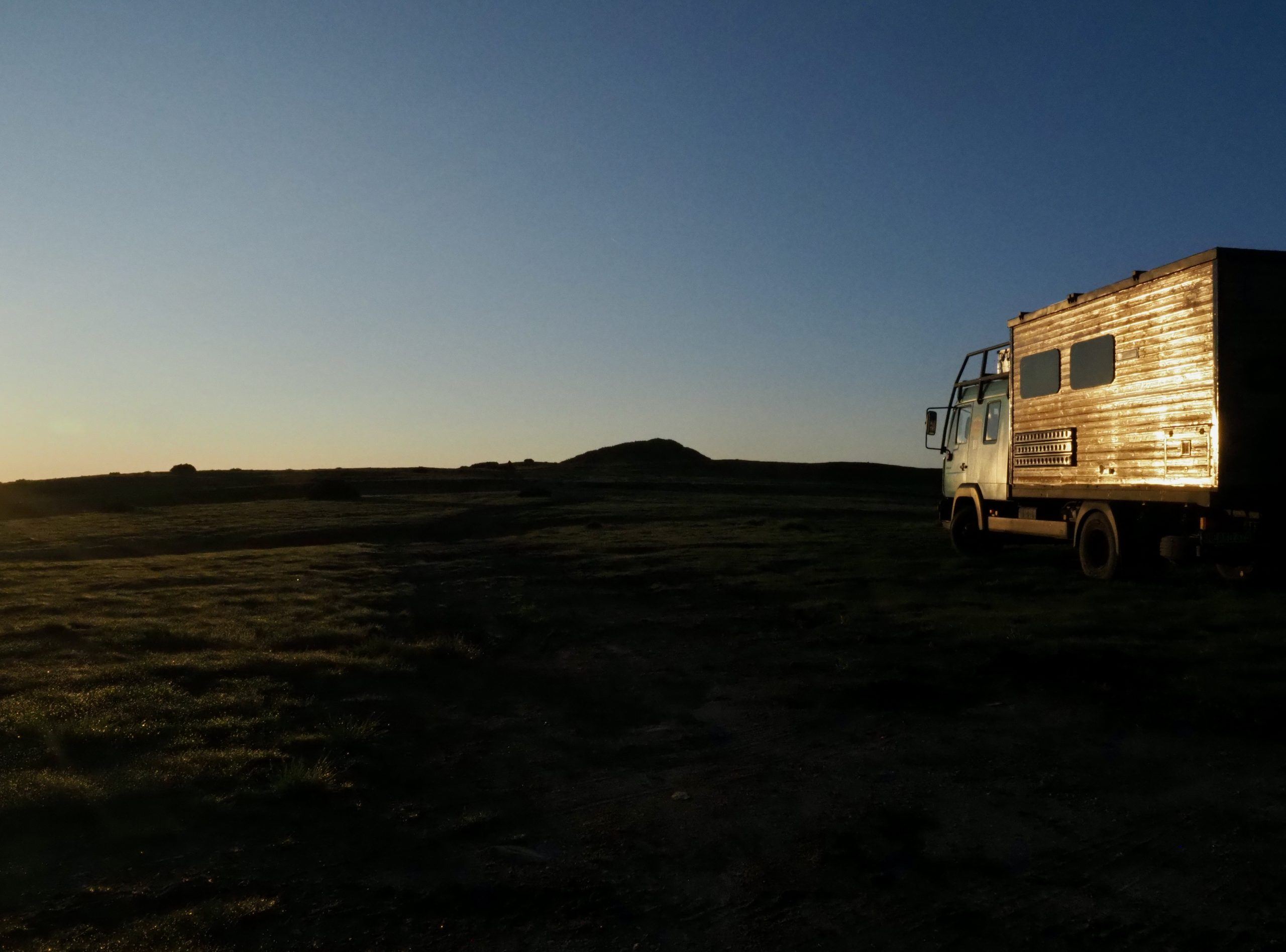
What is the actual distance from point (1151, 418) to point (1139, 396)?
1.30 ft

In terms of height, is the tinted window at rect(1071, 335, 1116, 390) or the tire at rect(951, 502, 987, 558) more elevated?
the tinted window at rect(1071, 335, 1116, 390)

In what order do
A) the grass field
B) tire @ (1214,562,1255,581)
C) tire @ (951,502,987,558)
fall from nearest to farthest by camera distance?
the grass field → tire @ (1214,562,1255,581) → tire @ (951,502,987,558)

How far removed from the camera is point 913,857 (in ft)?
19.1

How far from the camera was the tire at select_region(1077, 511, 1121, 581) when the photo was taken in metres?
16.9

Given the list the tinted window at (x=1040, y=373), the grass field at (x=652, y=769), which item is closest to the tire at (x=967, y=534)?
the tinted window at (x=1040, y=373)

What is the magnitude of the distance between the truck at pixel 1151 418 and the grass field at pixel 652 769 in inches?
45.3

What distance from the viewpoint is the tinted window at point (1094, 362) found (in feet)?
54.2

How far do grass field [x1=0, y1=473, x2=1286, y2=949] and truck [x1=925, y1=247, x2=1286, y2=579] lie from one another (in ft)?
3.78

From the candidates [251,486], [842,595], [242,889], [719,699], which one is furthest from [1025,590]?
[251,486]

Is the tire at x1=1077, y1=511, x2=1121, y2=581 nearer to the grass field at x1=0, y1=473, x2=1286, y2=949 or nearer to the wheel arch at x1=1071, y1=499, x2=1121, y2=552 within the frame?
the wheel arch at x1=1071, y1=499, x2=1121, y2=552

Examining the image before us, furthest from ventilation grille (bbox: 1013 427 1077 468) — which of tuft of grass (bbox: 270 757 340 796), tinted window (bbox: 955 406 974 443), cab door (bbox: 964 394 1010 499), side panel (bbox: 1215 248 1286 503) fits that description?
tuft of grass (bbox: 270 757 340 796)

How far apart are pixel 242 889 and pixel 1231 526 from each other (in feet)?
45.5

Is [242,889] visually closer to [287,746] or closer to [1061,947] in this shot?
[287,746]

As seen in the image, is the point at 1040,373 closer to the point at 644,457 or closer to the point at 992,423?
the point at 992,423
